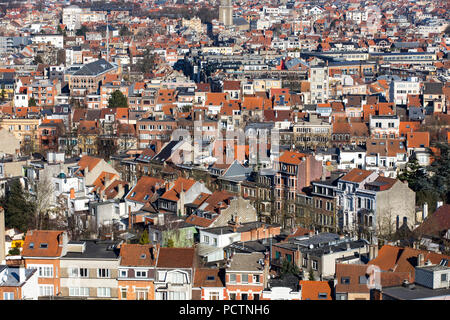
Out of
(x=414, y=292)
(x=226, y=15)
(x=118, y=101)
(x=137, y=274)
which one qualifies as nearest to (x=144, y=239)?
(x=137, y=274)

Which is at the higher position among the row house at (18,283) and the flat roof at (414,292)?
the flat roof at (414,292)

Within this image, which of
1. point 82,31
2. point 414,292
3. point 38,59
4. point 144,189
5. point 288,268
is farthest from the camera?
point 82,31

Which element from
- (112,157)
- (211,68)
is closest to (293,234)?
(112,157)

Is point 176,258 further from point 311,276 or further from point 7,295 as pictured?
point 7,295

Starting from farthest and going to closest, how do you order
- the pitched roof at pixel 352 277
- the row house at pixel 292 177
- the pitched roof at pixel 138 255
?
the row house at pixel 292 177 < the pitched roof at pixel 138 255 < the pitched roof at pixel 352 277

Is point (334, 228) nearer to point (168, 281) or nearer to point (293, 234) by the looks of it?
point (293, 234)

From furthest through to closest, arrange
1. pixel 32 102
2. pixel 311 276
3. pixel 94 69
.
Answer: pixel 94 69 < pixel 32 102 < pixel 311 276

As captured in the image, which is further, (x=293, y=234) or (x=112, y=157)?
(x=112, y=157)

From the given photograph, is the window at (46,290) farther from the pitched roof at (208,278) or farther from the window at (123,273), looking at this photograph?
the pitched roof at (208,278)

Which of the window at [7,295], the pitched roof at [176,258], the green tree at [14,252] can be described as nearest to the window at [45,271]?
the pitched roof at [176,258]
